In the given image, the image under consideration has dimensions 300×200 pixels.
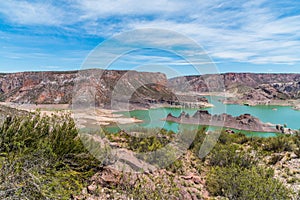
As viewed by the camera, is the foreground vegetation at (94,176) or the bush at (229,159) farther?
the bush at (229,159)

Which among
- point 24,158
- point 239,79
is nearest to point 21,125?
point 24,158

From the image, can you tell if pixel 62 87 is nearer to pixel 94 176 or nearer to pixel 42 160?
pixel 94 176

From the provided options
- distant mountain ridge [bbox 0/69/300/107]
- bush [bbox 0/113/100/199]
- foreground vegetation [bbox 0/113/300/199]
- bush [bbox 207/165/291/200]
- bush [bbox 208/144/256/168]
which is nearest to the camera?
bush [bbox 0/113/100/199]

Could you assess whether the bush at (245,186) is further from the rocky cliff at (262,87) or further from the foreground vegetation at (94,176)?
the rocky cliff at (262,87)

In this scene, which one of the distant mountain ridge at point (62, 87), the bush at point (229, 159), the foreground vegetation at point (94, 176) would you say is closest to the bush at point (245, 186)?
the foreground vegetation at point (94, 176)

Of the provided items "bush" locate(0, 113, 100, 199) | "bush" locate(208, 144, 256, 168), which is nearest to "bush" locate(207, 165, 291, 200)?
"bush" locate(208, 144, 256, 168)

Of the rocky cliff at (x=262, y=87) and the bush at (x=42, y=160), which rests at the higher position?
the rocky cliff at (x=262, y=87)

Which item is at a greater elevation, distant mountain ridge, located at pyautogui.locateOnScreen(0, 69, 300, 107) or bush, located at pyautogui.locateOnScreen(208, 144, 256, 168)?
distant mountain ridge, located at pyautogui.locateOnScreen(0, 69, 300, 107)

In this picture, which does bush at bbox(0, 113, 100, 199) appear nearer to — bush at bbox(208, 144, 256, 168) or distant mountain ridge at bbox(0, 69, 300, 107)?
distant mountain ridge at bbox(0, 69, 300, 107)

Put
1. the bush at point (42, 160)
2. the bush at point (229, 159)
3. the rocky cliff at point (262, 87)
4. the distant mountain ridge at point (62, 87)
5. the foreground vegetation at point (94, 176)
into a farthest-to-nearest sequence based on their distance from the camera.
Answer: the rocky cliff at point (262, 87) < the bush at point (229, 159) < the distant mountain ridge at point (62, 87) < the foreground vegetation at point (94, 176) < the bush at point (42, 160)

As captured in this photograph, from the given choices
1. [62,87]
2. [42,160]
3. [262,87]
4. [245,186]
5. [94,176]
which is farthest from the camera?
[262,87]

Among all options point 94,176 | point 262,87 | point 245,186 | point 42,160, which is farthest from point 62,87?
point 262,87
